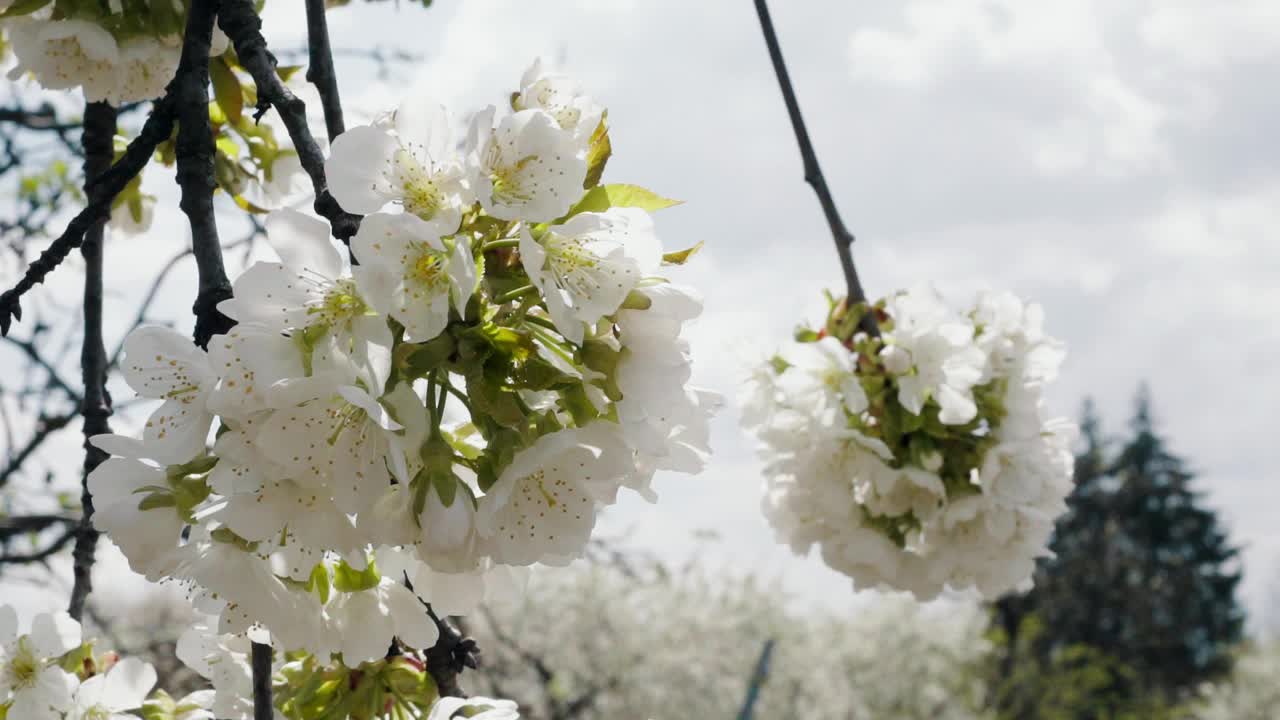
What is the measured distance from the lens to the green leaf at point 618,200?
87 centimetres

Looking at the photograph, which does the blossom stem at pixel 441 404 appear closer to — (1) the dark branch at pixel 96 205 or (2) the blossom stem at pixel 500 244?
(2) the blossom stem at pixel 500 244

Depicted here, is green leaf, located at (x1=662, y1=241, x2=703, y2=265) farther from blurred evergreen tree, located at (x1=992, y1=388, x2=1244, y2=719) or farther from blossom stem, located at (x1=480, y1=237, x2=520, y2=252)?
blurred evergreen tree, located at (x1=992, y1=388, x2=1244, y2=719)

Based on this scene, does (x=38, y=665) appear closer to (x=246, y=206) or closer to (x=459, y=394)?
(x=246, y=206)

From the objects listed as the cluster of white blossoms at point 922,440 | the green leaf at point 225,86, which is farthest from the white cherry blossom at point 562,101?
the cluster of white blossoms at point 922,440

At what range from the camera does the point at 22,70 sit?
4.72 ft

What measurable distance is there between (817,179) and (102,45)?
3.60 feet

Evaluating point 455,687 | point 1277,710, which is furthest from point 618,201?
point 1277,710

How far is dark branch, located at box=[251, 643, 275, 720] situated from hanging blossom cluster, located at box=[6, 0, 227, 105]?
0.77m

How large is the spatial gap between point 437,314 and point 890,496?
1.41m

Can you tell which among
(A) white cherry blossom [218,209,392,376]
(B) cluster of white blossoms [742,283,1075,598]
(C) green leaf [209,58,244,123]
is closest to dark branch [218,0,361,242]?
(A) white cherry blossom [218,209,392,376]

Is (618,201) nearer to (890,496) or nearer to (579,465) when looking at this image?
(579,465)

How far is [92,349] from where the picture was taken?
1.55 m

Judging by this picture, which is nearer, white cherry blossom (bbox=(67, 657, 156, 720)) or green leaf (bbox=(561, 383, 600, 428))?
green leaf (bbox=(561, 383, 600, 428))

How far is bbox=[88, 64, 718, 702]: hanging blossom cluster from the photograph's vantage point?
77 centimetres
